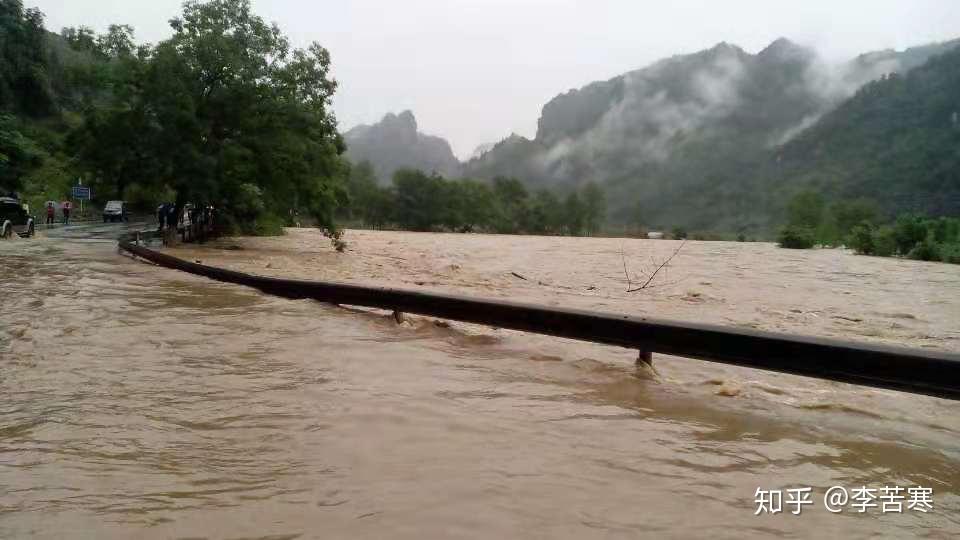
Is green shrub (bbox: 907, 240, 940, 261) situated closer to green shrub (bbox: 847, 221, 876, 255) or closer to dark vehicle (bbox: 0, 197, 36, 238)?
green shrub (bbox: 847, 221, 876, 255)

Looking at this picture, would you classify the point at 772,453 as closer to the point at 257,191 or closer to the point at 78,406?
the point at 78,406

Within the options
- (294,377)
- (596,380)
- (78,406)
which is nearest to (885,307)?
(596,380)

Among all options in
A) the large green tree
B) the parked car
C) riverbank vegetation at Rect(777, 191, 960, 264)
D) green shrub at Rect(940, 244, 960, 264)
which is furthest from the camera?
the parked car

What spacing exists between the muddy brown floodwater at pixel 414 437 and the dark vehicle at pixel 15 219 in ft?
79.4

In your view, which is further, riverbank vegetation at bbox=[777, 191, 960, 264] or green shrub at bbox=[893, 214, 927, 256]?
green shrub at bbox=[893, 214, 927, 256]

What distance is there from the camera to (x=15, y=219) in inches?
1114

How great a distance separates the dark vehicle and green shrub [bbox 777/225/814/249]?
5271 centimetres

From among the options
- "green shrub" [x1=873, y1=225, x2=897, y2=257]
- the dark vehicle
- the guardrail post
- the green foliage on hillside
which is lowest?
the guardrail post

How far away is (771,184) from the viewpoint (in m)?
137

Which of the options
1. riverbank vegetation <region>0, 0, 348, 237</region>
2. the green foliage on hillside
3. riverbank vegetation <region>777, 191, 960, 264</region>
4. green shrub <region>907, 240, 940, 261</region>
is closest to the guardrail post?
riverbank vegetation <region>0, 0, 348, 237</region>

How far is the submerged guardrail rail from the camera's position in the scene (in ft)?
13.6

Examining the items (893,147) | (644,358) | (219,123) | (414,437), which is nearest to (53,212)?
(219,123)

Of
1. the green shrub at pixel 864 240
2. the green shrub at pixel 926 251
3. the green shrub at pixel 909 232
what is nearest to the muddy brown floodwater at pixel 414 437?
the green shrub at pixel 926 251

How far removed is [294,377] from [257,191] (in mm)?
23313
